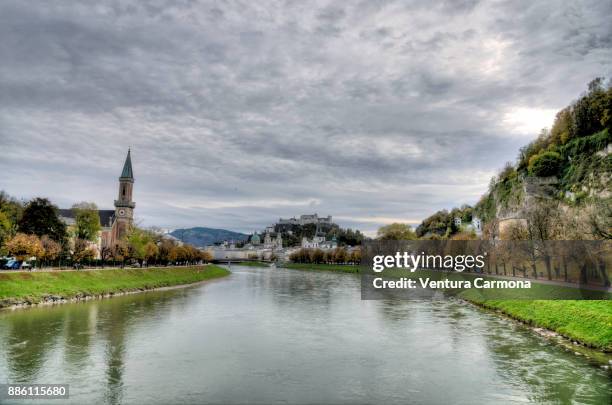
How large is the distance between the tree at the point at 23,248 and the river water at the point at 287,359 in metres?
14.9

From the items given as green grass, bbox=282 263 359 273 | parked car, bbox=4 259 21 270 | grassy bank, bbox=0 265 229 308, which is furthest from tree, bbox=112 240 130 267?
green grass, bbox=282 263 359 273

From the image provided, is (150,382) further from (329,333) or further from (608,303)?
(608,303)

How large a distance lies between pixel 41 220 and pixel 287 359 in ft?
187

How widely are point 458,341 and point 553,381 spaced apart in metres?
8.79

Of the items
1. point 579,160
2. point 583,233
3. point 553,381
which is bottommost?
point 553,381

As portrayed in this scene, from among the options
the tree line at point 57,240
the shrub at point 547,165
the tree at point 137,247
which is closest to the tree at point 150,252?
the tree line at point 57,240

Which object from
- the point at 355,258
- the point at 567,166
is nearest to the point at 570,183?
the point at 567,166

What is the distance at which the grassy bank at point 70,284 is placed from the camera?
39500 mm

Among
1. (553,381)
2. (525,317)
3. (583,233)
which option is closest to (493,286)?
(583,233)

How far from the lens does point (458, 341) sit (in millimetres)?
28719

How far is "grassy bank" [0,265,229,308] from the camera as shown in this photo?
39.5m

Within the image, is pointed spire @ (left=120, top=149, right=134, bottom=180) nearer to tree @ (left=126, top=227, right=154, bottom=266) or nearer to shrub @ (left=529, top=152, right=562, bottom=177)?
tree @ (left=126, top=227, right=154, bottom=266)

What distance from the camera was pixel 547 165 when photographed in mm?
94625

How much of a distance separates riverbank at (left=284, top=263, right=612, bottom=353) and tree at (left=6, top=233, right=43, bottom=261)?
4879cm
